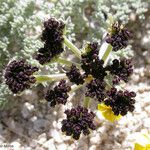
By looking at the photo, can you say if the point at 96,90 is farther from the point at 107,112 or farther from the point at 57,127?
the point at 57,127

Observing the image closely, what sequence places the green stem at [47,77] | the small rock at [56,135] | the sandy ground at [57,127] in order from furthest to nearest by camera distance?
the small rock at [56,135] < the sandy ground at [57,127] < the green stem at [47,77]

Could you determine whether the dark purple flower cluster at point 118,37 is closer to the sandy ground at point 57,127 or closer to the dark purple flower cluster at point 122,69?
the dark purple flower cluster at point 122,69

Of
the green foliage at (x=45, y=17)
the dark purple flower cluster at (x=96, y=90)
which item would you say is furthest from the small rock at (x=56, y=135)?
the dark purple flower cluster at (x=96, y=90)

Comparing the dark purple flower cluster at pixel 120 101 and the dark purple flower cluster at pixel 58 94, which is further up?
the dark purple flower cluster at pixel 58 94

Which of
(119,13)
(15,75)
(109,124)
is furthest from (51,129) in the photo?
(119,13)

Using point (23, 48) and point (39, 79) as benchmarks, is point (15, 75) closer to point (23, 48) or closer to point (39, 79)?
point (39, 79)

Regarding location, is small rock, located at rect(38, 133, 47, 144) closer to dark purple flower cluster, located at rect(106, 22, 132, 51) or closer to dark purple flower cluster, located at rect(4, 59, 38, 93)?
dark purple flower cluster, located at rect(4, 59, 38, 93)

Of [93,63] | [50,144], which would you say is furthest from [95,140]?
[93,63]

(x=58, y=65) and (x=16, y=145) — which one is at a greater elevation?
(x=58, y=65)
